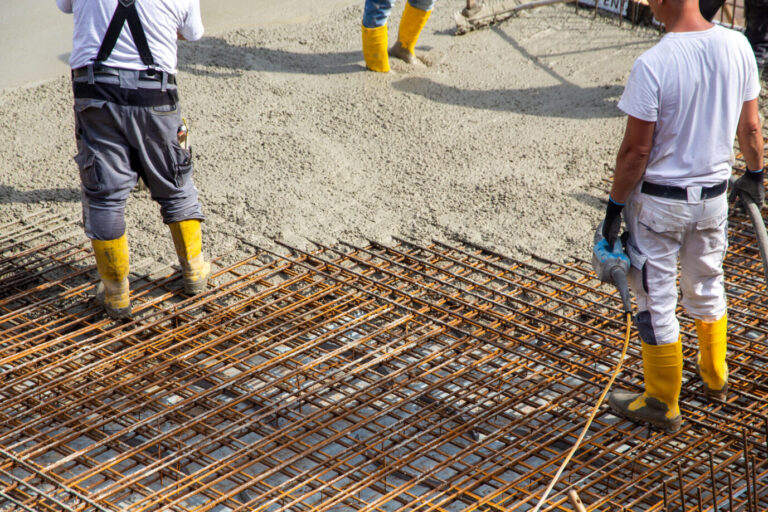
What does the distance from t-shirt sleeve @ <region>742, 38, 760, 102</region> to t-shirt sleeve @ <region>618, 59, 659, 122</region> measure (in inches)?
14.7

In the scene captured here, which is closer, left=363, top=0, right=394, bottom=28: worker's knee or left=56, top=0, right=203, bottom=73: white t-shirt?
left=56, top=0, right=203, bottom=73: white t-shirt

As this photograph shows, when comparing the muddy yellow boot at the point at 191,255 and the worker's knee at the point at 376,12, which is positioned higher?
the worker's knee at the point at 376,12

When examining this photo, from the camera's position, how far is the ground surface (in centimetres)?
535

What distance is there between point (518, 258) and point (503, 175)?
0.97 m

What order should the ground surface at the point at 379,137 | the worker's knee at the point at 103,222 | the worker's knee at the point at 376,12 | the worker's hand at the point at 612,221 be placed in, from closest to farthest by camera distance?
1. the worker's hand at the point at 612,221
2. the worker's knee at the point at 103,222
3. the ground surface at the point at 379,137
4. the worker's knee at the point at 376,12

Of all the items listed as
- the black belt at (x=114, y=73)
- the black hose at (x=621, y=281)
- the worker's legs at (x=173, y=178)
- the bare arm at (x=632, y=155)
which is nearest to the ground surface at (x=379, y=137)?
the worker's legs at (x=173, y=178)

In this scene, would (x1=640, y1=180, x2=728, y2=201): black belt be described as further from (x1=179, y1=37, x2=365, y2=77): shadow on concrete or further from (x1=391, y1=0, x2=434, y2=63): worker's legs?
(x1=179, y1=37, x2=365, y2=77): shadow on concrete

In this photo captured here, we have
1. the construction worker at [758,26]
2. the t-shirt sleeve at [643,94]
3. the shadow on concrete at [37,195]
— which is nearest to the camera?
the t-shirt sleeve at [643,94]

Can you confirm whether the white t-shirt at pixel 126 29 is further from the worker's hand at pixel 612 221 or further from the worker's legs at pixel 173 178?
the worker's hand at pixel 612 221

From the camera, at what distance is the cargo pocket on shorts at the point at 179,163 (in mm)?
4230

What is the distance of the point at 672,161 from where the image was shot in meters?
3.25

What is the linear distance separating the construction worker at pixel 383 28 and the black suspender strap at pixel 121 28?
3.18 metres

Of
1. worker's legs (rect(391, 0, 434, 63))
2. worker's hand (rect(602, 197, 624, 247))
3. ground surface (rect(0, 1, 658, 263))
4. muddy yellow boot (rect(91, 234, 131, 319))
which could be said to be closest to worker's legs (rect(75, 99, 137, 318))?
muddy yellow boot (rect(91, 234, 131, 319))

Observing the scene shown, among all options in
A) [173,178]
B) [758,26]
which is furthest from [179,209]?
[758,26]
